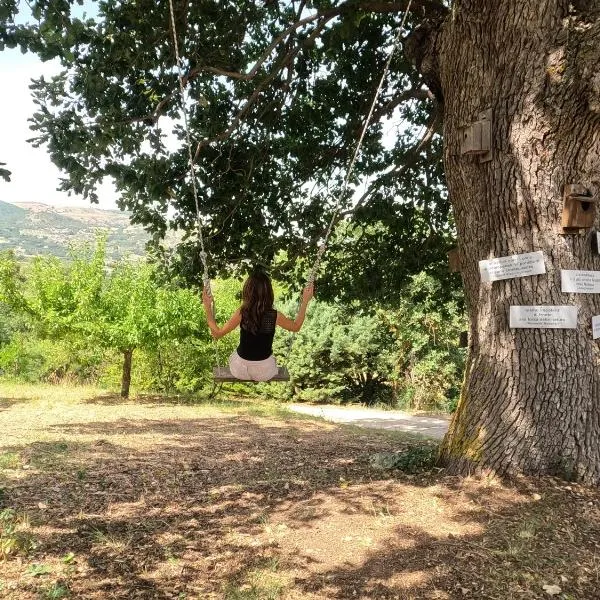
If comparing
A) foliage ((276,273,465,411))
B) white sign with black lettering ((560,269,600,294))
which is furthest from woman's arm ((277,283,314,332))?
foliage ((276,273,465,411))

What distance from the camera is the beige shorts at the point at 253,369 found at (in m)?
5.87

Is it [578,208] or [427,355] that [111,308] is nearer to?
[427,355]

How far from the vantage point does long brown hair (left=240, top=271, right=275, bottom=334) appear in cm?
573

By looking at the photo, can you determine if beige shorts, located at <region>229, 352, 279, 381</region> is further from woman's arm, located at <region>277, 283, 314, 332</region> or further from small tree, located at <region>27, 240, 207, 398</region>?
small tree, located at <region>27, 240, 207, 398</region>

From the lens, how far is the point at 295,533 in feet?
12.5

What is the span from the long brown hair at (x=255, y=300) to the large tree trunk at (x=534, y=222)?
2206 mm

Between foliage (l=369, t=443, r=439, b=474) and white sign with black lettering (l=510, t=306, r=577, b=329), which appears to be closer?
white sign with black lettering (l=510, t=306, r=577, b=329)

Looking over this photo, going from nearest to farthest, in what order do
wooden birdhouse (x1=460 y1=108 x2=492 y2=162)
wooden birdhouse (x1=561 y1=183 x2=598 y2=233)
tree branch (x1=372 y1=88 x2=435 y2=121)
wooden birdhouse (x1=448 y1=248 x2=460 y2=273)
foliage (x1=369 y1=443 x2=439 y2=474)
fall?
1. wooden birdhouse (x1=561 y1=183 x2=598 y2=233)
2. wooden birdhouse (x1=460 y1=108 x2=492 y2=162)
3. foliage (x1=369 y1=443 x2=439 y2=474)
4. wooden birdhouse (x1=448 y1=248 x2=460 y2=273)
5. tree branch (x1=372 y1=88 x2=435 y2=121)

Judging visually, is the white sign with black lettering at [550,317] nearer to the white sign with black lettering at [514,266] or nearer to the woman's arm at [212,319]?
the white sign with black lettering at [514,266]

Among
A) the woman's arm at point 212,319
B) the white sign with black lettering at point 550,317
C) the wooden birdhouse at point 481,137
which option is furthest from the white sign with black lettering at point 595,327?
the woman's arm at point 212,319

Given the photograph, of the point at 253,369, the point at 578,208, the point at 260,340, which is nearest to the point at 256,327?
the point at 260,340

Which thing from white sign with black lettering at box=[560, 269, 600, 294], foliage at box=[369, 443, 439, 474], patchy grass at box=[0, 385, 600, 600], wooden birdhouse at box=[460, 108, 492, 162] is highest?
wooden birdhouse at box=[460, 108, 492, 162]

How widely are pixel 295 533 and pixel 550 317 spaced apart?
2456mm

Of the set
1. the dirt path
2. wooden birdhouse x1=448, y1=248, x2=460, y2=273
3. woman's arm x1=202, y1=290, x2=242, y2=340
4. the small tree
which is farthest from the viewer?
the small tree
